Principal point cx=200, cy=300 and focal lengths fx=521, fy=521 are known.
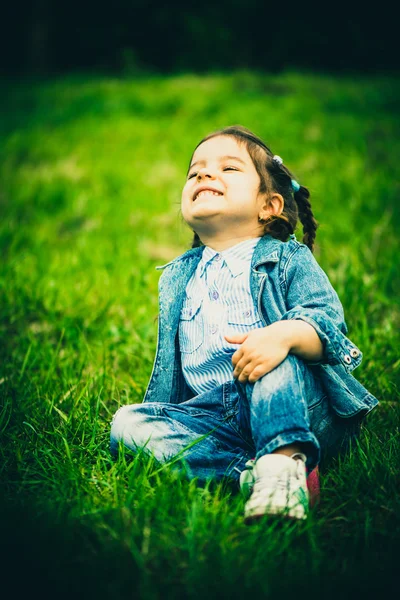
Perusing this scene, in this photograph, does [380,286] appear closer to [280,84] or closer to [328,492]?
[328,492]

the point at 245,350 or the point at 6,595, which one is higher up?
the point at 245,350

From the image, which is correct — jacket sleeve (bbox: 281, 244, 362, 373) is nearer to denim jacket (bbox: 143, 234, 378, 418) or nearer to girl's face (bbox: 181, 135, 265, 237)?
denim jacket (bbox: 143, 234, 378, 418)

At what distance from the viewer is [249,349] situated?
141cm

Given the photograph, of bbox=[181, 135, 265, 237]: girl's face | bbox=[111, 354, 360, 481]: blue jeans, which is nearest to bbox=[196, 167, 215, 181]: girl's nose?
bbox=[181, 135, 265, 237]: girl's face

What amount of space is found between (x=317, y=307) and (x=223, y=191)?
20.8 inches

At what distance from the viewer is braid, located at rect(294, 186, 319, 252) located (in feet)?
6.47

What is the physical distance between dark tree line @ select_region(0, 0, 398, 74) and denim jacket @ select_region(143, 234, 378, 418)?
46.5 feet

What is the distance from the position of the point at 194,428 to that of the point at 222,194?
0.78 metres

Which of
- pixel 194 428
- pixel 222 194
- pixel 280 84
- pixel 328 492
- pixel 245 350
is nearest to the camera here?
pixel 245 350

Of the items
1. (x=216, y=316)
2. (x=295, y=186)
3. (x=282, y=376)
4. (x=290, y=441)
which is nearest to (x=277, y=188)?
(x=295, y=186)

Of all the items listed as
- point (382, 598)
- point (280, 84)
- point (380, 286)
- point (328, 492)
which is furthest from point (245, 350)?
point (280, 84)

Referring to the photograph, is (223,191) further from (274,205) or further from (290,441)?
(290,441)

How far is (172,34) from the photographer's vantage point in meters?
17.3

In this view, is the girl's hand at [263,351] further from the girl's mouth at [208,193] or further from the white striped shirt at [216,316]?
the girl's mouth at [208,193]
